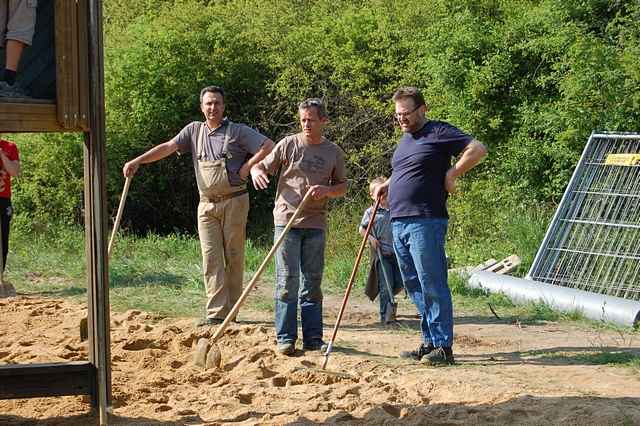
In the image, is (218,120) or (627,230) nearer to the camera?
(218,120)

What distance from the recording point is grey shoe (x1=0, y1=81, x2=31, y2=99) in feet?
18.5

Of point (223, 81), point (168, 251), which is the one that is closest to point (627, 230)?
point (168, 251)

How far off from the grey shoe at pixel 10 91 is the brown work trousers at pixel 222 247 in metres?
3.35

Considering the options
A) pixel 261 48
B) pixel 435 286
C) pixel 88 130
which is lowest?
pixel 435 286

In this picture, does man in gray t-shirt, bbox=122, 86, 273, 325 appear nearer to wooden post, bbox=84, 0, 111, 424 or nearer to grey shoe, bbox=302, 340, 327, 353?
grey shoe, bbox=302, 340, 327, 353

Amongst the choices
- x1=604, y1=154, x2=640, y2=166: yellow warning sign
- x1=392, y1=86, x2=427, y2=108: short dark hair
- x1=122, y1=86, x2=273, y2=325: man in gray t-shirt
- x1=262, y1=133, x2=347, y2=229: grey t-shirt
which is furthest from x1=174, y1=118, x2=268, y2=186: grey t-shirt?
x1=604, y1=154, x2=640, y2=166: yellow warning sign

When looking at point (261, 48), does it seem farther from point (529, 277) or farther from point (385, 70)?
point (529, 277)

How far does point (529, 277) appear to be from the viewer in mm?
10695

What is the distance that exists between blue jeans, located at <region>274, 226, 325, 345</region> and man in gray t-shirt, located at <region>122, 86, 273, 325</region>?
1.08 meters

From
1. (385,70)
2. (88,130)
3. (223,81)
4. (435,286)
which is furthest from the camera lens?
(223,81)

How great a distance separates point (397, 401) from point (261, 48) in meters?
12.0

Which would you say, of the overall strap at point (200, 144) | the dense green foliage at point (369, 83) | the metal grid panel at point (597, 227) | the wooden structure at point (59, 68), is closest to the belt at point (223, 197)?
the overall strap at point (200, 144)

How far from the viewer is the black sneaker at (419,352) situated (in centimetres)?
753

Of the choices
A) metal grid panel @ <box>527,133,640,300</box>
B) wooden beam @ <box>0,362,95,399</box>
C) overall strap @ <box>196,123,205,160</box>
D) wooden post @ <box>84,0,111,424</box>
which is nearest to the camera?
wooden post @ <box>84,0,111,424</box>
